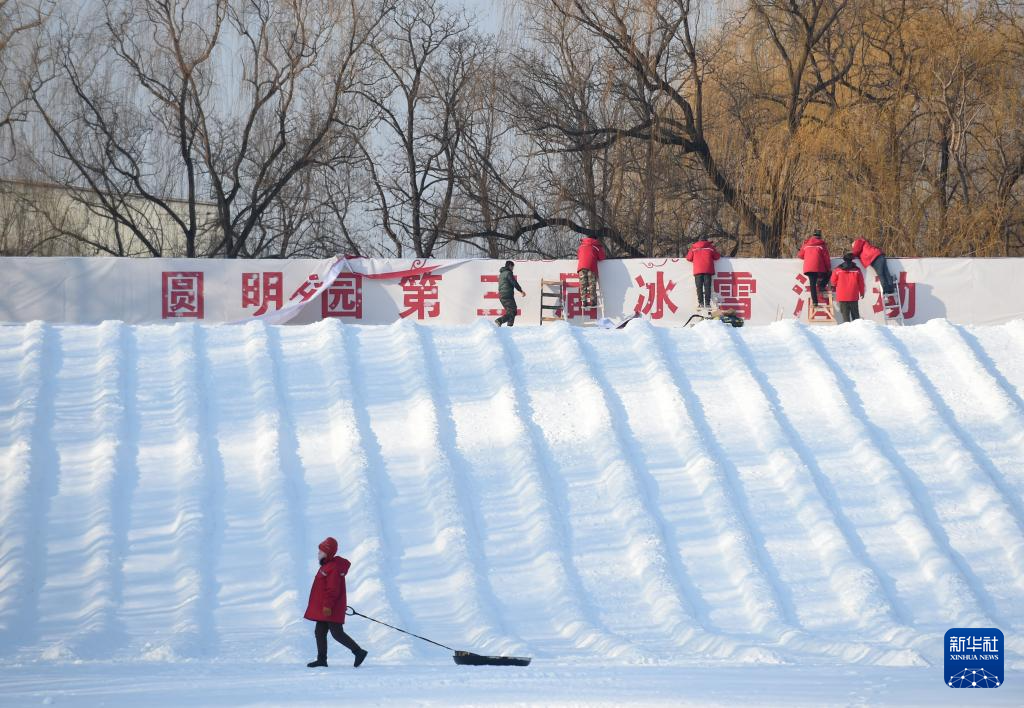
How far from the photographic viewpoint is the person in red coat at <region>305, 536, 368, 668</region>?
22.0 feet

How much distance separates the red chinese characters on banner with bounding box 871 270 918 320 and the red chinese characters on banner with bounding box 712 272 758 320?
1.56m

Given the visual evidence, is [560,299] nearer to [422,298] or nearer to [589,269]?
[589,269]

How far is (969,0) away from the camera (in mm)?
Result: 17641

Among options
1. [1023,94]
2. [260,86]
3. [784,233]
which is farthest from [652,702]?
[260,86]

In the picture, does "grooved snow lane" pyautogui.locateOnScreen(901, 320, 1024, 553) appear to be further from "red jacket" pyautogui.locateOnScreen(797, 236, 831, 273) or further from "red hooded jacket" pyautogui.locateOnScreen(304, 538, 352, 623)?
"red hooded jacket" pyautogui.locateOnScreen(304, 538, 352, 623)

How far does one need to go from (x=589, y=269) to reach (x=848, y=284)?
3268 mm

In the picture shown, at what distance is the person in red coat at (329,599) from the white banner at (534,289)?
8171 mm

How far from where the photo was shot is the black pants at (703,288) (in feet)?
47.8

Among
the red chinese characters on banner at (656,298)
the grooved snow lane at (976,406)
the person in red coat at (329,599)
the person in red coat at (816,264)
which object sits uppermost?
the person in red coat at (816,264)

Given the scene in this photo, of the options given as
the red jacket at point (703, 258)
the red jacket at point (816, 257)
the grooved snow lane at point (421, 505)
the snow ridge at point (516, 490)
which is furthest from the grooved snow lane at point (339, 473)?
the red jacket at point (816, 257)

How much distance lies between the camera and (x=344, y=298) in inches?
586

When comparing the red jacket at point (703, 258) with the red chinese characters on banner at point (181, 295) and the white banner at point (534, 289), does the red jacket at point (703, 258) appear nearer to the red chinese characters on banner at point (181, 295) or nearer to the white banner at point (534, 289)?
the white banner at point (534, 289)

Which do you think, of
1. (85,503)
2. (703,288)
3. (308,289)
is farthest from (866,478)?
(308,289)

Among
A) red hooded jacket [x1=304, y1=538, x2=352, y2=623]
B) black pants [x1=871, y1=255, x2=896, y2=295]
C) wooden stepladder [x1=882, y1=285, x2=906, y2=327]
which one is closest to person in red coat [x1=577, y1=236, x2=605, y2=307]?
black pants [x1=871, y1=255, x2=896, y2=295]
